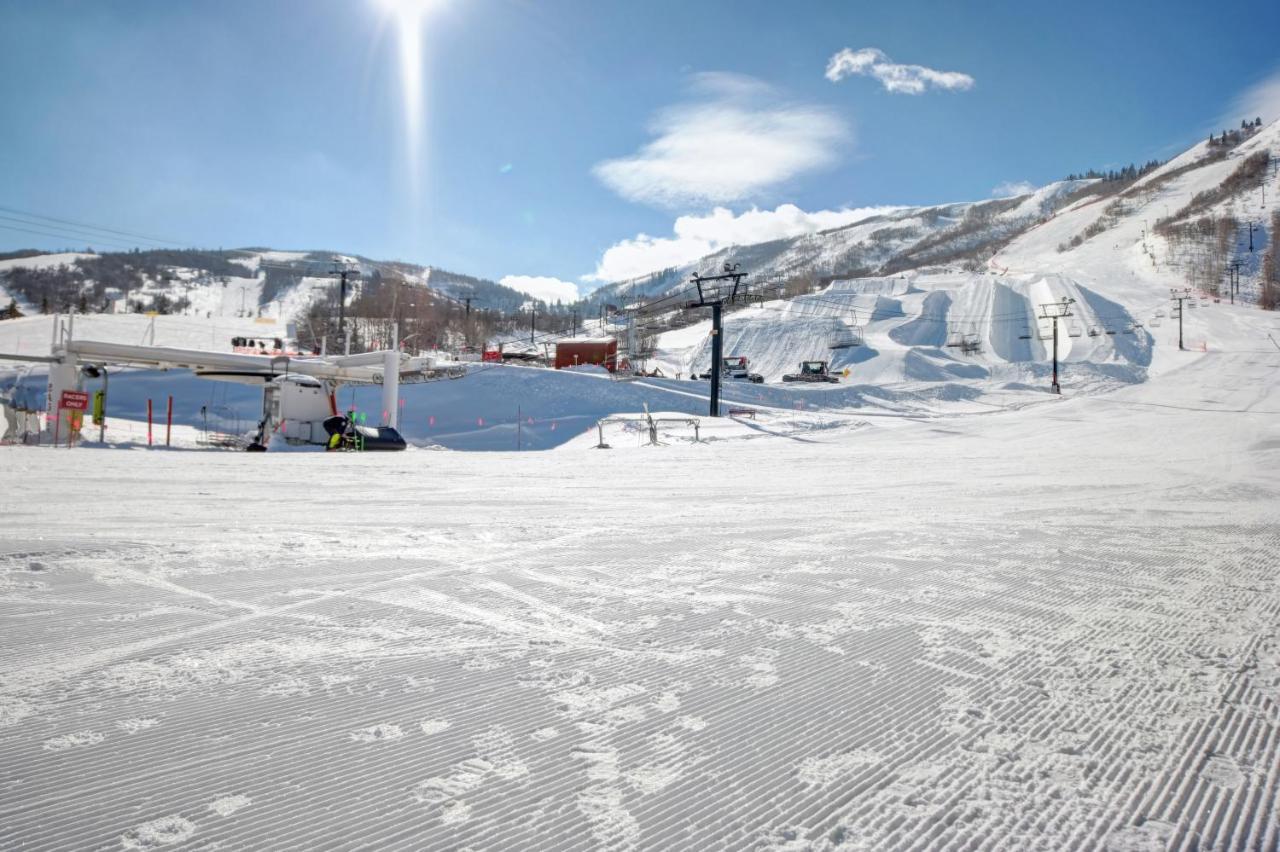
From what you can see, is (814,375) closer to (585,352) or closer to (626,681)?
(585,352)

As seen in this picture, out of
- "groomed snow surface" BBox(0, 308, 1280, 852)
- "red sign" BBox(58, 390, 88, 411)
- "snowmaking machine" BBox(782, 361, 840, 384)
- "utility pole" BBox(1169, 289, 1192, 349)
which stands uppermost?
"utility pole" BBox(1169, 289, 1192, 349)

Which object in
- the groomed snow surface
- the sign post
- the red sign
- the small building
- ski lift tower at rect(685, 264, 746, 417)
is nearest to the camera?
the groomed snow surface

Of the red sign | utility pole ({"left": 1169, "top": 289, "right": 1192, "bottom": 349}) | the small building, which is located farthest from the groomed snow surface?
utility pole ({"left": 1169, "top": 289, "right": 1192, "bottom": 349})

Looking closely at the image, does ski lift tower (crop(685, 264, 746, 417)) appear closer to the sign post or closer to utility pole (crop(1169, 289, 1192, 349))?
the sign post

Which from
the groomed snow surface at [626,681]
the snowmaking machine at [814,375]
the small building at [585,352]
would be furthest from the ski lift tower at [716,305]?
the groomed snow surface at [626,681]

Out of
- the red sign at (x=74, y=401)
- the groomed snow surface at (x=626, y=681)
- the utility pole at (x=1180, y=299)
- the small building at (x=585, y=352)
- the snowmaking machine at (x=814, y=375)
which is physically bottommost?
the groomed snow surface at (x=626, y=681)

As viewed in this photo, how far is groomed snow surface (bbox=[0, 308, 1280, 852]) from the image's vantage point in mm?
1760

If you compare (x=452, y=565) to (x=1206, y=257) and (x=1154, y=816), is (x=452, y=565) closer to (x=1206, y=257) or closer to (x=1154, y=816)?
(x=1154, y=816)

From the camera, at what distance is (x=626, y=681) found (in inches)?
102

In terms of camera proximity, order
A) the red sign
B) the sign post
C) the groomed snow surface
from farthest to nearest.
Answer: the red sign
the sign post
the groomed snow surface

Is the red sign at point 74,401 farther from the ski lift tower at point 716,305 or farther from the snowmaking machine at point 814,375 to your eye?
the snowmaking machine at point 814,375

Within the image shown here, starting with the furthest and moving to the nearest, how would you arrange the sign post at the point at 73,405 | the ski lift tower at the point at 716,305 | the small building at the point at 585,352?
the small building at the point at 585,352
the ski lift tower at the point at 716,305
the sign post at the point at 73,405

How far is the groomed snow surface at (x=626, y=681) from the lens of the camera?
1760 mm

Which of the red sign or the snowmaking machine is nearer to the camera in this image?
the red sign
